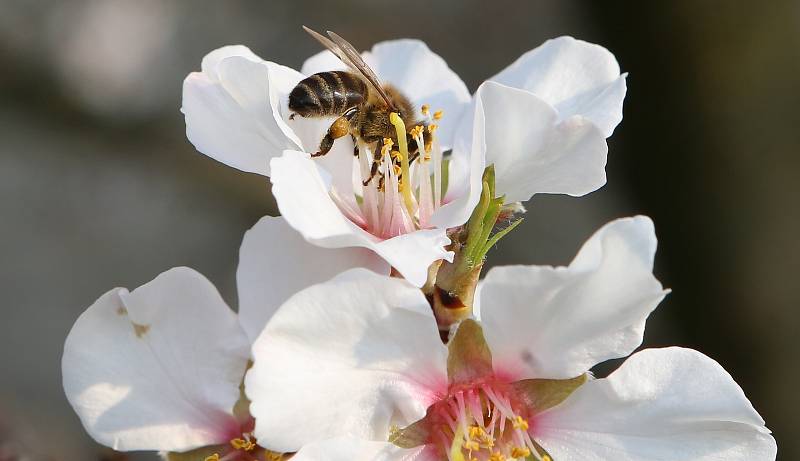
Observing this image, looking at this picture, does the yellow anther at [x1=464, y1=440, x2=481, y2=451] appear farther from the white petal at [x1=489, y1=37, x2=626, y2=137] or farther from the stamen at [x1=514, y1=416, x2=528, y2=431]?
the white petal at [x1=489, y1=37, x2=626, y2=137]

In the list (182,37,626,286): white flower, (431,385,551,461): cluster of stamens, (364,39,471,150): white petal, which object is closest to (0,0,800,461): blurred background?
(364,39,471,150): white petal

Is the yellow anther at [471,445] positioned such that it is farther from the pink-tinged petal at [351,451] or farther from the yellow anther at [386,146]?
the yellow anther at [386,146]

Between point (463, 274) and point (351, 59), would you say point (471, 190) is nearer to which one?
point (463, 274)

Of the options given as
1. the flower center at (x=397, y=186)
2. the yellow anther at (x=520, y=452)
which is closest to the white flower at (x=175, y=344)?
the flower center at (x=397, y=186)

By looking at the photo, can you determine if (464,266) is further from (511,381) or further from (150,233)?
(150,233)

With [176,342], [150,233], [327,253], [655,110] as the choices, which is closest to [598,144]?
[327,253]

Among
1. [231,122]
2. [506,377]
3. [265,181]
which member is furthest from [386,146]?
[265,181]
